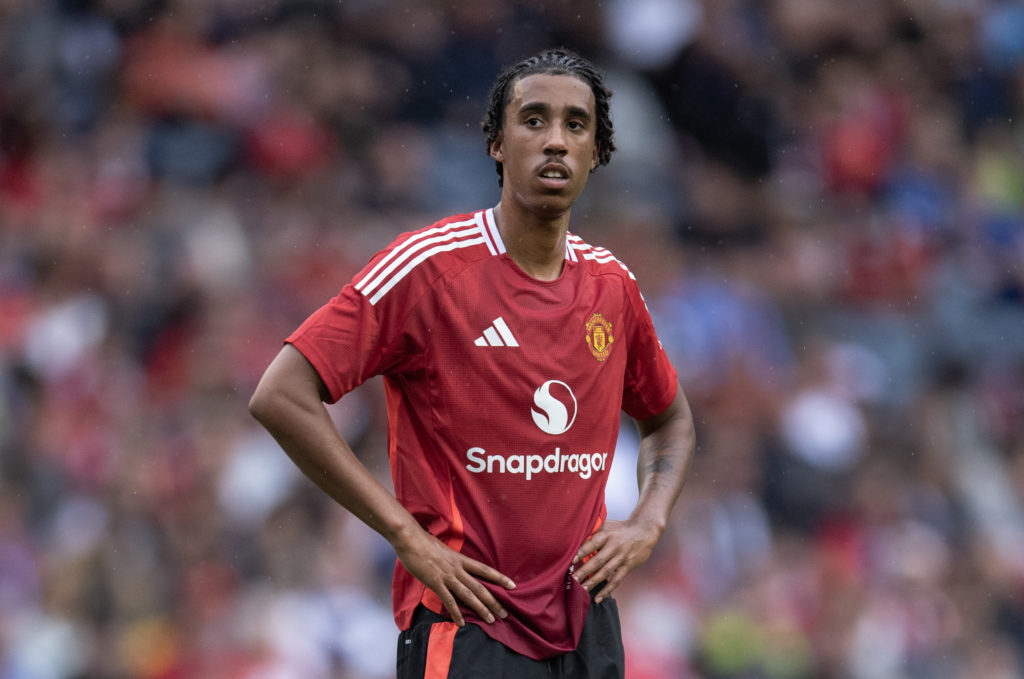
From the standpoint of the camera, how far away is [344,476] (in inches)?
132

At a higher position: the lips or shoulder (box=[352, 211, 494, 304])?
the lips

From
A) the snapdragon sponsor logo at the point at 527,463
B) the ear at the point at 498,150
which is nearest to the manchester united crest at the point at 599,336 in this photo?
the snapdragon sponsor logo at the point at 527,463

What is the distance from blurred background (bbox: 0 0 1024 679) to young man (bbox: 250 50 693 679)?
3755mm

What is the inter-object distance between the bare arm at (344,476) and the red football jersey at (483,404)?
51 mm

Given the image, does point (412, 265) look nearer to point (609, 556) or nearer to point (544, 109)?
point (544, 109)

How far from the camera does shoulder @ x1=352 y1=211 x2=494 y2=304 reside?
345 centimetres

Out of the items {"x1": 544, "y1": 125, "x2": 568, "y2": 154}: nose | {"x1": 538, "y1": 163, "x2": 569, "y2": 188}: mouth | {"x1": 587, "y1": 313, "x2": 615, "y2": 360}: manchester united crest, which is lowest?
{"x1": 587, "y1": 313, "x2": 615, "y2": 360}: manchester united crest

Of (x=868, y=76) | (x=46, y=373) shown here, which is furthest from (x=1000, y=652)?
(x=46, y=373)

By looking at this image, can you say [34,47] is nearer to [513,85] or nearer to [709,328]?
[709,328]

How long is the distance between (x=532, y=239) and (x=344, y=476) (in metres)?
0.85

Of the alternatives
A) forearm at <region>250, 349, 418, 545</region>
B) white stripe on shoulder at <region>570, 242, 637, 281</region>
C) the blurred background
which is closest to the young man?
forearm at <region>250, 349, 418, 545</region>

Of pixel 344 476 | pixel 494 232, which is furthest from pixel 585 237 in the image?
pixel 344 476

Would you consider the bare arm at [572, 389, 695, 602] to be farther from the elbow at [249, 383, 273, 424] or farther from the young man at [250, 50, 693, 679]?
the elbow at [249, 383, 273, 424]

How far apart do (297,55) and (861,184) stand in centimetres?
434
